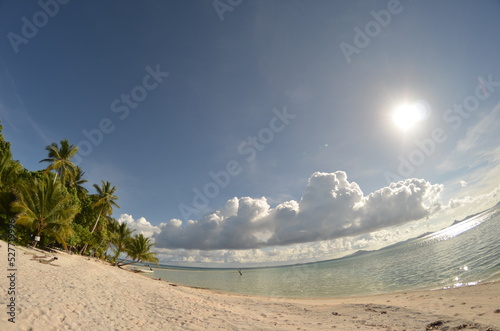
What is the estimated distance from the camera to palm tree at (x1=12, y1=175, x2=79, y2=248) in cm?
1781

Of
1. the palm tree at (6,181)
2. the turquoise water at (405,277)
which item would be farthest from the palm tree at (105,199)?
the turquoise water at (405,277)

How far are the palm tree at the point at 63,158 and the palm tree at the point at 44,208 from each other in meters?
10.3

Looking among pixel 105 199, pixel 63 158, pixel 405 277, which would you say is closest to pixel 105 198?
pixel 105 199

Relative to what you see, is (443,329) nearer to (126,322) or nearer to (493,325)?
A: (493,325)

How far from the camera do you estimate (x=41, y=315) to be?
6.18 meters

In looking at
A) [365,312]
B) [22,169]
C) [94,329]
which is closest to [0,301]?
[94,329]

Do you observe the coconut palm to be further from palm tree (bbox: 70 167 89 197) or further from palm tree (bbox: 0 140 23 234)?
palm tree (bbox: 0 140 23 234)

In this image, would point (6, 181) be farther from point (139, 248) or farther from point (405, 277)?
point (405, 277)

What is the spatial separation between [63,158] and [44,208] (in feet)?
50.3

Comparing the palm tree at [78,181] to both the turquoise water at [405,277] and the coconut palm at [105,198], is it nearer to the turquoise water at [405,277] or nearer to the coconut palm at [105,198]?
the coconut palm at [105,198]

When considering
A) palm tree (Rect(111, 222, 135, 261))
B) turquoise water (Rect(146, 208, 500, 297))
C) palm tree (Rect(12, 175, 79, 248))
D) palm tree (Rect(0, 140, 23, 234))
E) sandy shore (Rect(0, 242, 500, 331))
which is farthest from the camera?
palm tree (Rect(111, 222, 135, 261))

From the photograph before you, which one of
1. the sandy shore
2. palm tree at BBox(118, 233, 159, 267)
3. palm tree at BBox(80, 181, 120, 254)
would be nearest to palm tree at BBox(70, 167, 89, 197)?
palm tree at BBox(80, 181, 120, 254)

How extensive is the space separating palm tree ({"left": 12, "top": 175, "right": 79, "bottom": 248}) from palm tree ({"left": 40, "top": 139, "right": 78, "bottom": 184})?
10325 mm

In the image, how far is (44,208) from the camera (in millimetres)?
19062
